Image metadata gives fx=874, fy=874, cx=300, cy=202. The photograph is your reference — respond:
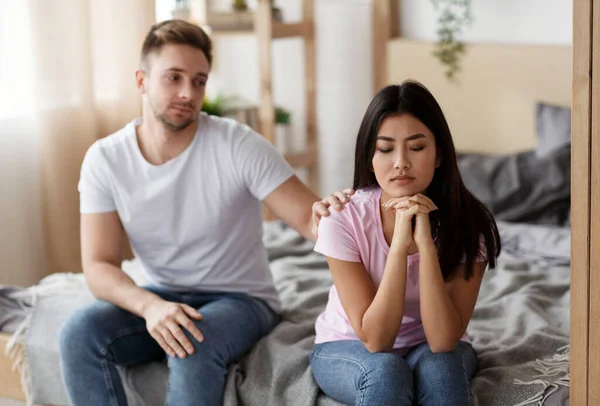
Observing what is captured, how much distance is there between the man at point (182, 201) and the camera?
6.38ft

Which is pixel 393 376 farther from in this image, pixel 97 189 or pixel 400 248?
pixel 97 189

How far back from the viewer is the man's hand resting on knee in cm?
173

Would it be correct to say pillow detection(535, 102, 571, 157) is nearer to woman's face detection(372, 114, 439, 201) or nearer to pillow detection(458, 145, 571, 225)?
pillow detection(458, 145, 571, 225)

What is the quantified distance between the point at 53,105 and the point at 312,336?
1.35 m

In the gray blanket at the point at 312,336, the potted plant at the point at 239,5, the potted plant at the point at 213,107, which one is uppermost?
the potted plant at the point at 239,5

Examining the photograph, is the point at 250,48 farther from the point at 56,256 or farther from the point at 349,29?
the point at 56,256

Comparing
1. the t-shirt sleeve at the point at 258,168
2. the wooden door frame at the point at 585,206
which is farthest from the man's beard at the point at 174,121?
the wooden door frame at the point at 585,206

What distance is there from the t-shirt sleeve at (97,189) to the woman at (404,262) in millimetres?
575

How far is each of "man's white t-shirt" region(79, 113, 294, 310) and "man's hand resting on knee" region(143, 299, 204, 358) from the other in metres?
0.19

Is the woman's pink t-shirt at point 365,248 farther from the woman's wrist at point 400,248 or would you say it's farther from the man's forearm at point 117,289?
the man's forearm at point 117,289

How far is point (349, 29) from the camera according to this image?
3768 mm

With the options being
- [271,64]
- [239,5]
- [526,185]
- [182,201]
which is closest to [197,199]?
[182,201]

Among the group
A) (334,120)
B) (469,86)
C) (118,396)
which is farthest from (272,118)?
(118,396)

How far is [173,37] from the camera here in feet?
6.48
